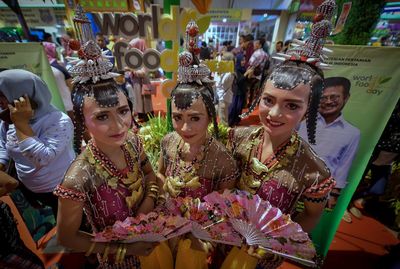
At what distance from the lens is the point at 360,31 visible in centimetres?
179

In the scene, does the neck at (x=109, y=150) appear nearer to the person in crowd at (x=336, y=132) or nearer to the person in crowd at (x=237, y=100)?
the person in crowd at (x=336, y=132)

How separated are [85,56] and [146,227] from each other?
33.0 inches

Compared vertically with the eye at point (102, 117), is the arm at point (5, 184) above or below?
below

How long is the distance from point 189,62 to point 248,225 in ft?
2.93

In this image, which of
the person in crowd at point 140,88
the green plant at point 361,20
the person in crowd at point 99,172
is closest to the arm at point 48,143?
the person in crowd at point 99,172

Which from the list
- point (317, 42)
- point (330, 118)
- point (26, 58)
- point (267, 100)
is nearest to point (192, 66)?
point (267, 100)

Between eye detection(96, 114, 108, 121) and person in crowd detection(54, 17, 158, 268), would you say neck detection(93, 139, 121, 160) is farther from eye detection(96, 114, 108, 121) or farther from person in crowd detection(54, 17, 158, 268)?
eye detection(96, 114, 108, 121)

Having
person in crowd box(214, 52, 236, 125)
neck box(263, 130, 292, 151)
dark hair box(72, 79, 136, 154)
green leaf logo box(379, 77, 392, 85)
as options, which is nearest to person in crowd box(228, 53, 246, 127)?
person in crowd box(214, 52, 236, 125)

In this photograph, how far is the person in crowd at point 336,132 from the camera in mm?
1614

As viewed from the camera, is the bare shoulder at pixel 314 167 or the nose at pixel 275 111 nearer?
the nose at pixel 275 111

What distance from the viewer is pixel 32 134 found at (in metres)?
1.35

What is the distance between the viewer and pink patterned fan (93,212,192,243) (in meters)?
0.90

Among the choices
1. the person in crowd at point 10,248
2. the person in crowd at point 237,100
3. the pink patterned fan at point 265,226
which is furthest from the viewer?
the person in crowd at point 237,100

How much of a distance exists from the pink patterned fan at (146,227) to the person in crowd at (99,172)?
119mm
